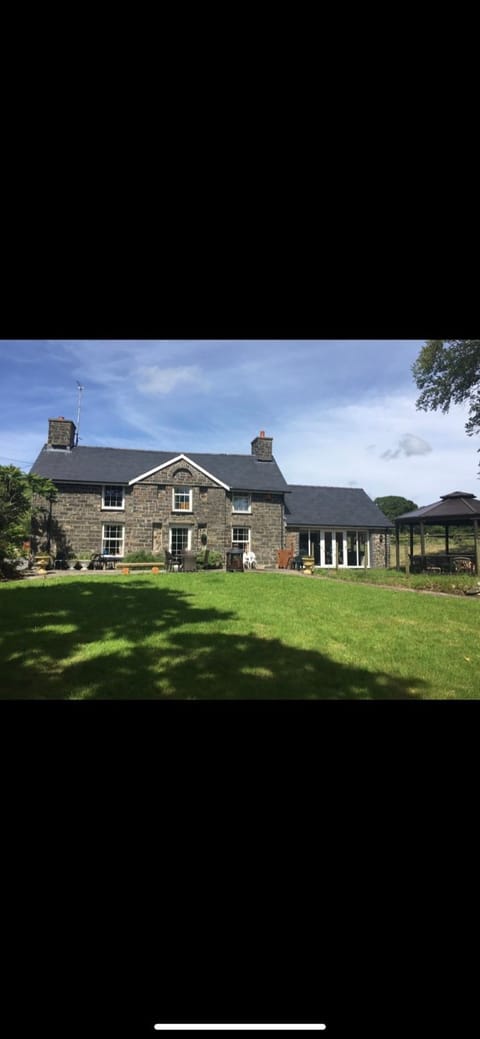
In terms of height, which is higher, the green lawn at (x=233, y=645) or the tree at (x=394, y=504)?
the tree at (x=394, y=504)

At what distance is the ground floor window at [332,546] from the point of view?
60.0 feet

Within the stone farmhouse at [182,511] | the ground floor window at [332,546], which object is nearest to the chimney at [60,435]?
the stone farmhouse at [182,511]

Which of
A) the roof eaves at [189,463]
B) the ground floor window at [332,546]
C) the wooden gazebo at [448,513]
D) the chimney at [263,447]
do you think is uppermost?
the chimney at [263,447]

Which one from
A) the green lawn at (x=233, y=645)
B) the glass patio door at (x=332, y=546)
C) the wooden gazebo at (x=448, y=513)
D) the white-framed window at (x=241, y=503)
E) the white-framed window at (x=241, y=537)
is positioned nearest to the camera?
the green lawn at (x=233, y=645)

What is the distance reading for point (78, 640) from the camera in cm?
493

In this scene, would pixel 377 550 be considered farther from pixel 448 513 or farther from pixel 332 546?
pixel 448 513

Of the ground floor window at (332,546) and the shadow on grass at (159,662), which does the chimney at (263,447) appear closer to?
the ground floor window at (332,546)

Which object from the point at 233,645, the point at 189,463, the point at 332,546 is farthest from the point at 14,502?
the point at 332,546

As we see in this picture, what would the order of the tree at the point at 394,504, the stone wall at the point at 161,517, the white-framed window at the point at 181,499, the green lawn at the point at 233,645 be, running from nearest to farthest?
1. the green lawn at the point at 233,645
2. the stone wall at the point at 161,517
3. the white-framed window at the point at 181,499
4. the tree at the point at 394,504

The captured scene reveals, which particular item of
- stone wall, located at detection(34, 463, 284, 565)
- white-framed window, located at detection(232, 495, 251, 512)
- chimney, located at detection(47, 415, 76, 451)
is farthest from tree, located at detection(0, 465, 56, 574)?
white-framed window, located at detection(232, 495, 251, 512)

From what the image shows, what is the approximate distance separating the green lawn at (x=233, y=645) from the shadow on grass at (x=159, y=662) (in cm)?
1
